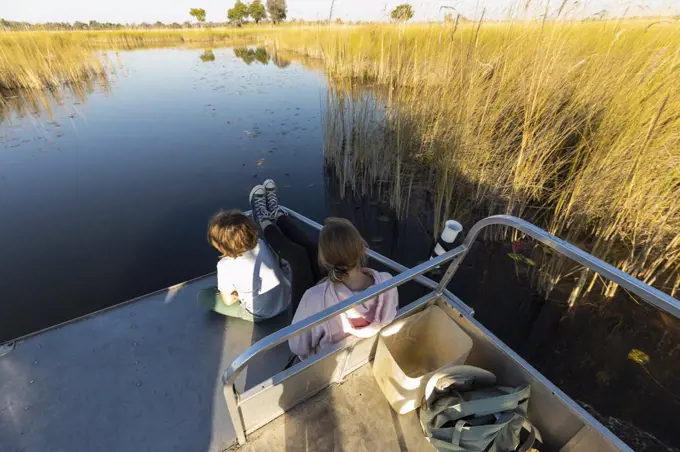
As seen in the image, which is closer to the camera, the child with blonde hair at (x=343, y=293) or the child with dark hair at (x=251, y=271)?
the child with blonde hair at (x=343, y=293)

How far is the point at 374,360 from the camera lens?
63.3 inches

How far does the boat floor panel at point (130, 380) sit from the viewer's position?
1.51 m

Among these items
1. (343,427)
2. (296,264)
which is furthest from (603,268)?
(296,264)

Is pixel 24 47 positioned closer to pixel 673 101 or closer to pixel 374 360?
pixel 374 360

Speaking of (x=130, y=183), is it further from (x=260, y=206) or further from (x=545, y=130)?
(x=545, y=130)

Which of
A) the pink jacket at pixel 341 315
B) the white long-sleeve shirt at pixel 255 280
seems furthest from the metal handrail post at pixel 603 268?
the white long-sleeve shirt at pixel 255 280

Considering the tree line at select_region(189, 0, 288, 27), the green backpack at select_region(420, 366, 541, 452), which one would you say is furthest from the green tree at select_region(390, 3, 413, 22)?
the tree line at select_region(189, 0, 288, 27)

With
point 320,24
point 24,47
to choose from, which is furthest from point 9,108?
point 320,24

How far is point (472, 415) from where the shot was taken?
49.4 inches

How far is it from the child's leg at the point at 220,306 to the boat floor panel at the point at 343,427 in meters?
0.82

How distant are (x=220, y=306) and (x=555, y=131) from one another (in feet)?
10.8

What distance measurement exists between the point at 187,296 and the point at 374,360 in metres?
1.64

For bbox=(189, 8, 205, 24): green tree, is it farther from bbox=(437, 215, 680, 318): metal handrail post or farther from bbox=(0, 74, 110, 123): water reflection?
bbox=(437, 215, 680, 318): metal handrail post

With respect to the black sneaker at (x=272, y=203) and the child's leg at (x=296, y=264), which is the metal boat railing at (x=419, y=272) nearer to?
the child's leg at (x=296, y=264)
